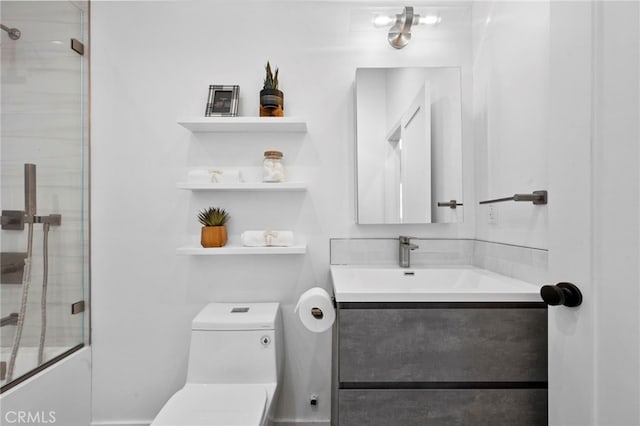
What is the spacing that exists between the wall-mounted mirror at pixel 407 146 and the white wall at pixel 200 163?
9 centimetres

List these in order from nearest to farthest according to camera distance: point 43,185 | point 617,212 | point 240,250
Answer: point 617,212, point 43,185, point 240,250

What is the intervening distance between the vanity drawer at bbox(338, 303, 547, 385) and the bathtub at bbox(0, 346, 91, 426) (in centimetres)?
125

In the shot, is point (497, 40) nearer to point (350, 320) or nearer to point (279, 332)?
point (350, 320)

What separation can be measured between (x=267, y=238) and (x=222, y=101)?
704 millimetres

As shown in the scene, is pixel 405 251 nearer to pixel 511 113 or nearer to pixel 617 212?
pixel 511 113

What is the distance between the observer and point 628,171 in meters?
0.64

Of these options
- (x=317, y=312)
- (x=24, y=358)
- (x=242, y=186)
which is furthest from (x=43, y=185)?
(x=317, y=312)

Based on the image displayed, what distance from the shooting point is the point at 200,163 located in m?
1.80

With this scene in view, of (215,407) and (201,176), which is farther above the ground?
(201,176)

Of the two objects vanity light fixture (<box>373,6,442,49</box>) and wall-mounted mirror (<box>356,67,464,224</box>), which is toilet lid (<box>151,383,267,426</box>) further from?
vanity light fixture (<box>373,6,442,49</box>)

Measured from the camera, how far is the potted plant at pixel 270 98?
1667mm

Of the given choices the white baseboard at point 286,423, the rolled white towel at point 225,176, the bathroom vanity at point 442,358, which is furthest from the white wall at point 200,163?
the bathroom vanity at point 442,358

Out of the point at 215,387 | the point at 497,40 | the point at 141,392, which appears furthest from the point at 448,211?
the point at 141,392

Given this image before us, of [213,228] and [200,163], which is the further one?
[200,163]
